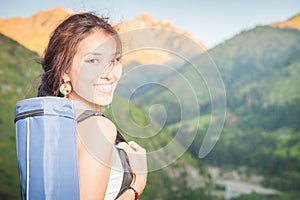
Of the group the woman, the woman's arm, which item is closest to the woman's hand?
the woman

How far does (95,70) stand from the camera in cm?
97

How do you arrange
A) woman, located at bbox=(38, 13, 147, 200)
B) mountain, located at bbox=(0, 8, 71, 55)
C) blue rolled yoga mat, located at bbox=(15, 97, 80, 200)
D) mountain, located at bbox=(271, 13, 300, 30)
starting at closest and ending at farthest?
blue rolled yoga mat, located at bbox=(15, 97, 80, 200) → woman, located at bbox=(38, 13, 147, 200) → mountain, located at bbox=(0, 8, 71, 55) → mountain, located at bbox=(271, 13, 300, 30)

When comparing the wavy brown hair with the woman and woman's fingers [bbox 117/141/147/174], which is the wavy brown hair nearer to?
the woman

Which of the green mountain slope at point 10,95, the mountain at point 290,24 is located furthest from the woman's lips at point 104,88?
the mountain at point 290,24

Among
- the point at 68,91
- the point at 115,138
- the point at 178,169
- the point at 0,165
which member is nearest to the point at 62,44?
the point at 68,91

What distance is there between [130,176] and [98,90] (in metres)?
0.19

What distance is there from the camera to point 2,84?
3922 mm

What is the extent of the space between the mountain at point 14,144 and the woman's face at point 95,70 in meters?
2.64

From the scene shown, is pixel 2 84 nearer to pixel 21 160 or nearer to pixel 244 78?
pixel 244 78

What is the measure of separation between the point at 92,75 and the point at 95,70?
0.01 metres

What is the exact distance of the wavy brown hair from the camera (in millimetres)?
971

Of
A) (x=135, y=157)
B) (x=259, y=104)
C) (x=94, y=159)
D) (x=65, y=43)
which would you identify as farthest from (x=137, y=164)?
(x=259, y=104)

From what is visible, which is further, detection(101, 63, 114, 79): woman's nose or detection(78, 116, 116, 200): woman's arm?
detection(101, 63, 114, 79): woman's nose

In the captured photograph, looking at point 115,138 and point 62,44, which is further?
point 62,44
